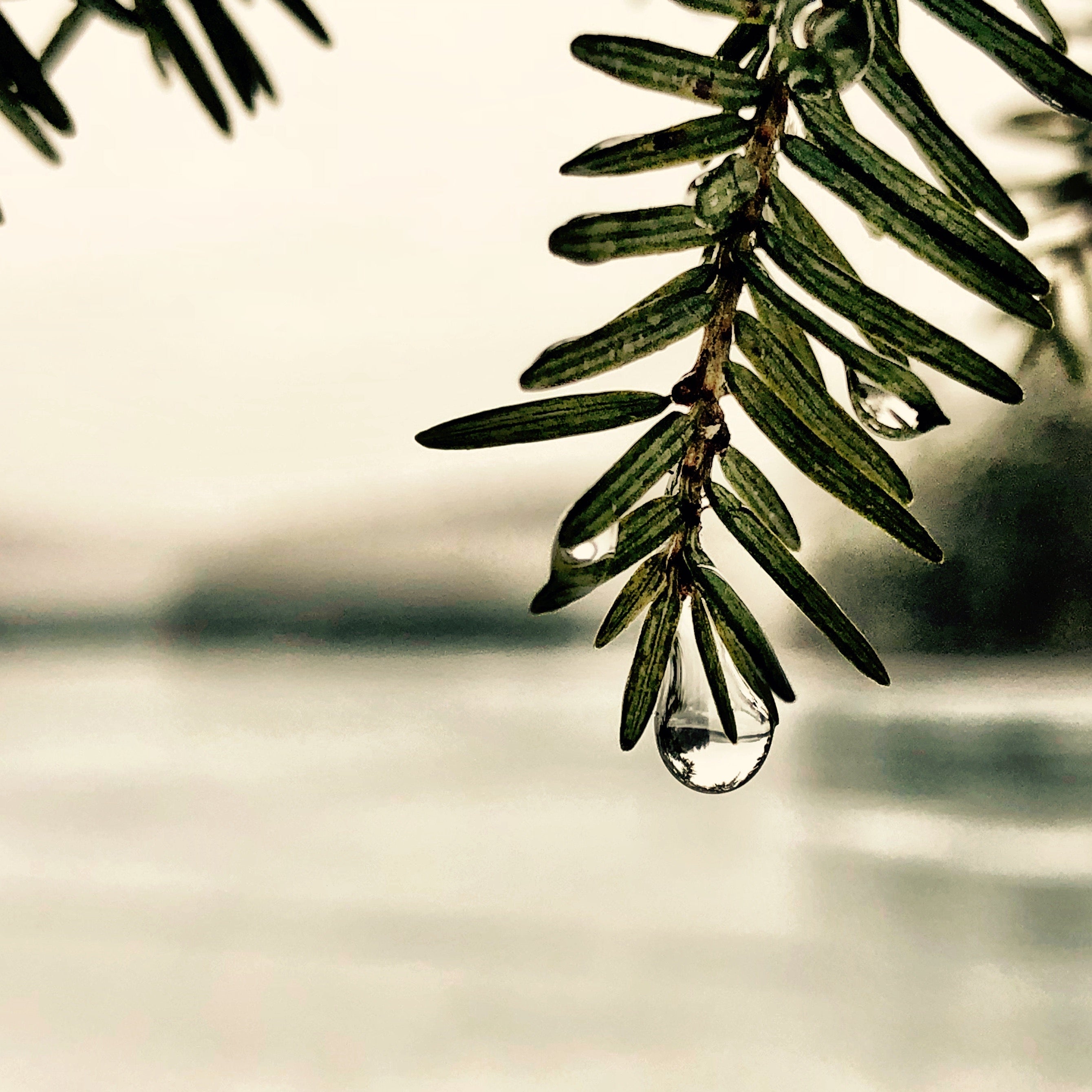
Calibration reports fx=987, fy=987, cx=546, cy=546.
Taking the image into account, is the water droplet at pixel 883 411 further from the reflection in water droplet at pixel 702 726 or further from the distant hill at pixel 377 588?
the distant hill at pixel 377 588

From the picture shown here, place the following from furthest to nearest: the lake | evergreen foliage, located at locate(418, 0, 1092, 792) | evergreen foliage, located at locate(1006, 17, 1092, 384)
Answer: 1. the lake
2. evergreen foliage, located at locate(1006, 17, 1092, 384)
3. evergreen foliage, located at locate(418, 0, 1092, 792)

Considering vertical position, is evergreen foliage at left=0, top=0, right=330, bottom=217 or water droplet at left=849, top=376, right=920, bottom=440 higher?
evergreen foliage at left=0, top=0, right=330, bottom=217

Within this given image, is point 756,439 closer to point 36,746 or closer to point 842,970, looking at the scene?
point 842,970

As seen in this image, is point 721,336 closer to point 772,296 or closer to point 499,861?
point 772,296

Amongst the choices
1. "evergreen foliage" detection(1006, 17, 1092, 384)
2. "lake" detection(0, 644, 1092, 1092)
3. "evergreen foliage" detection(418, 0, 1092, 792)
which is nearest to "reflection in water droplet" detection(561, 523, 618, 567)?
"evergreen foliage" detection(418, 0, 1092, 792)

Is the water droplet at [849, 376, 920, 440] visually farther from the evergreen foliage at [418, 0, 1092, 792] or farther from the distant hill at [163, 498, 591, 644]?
the distant hill at [163, 498, 591, 644]

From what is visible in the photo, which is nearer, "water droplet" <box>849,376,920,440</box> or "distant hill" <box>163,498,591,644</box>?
"water droplet" <box>849,376,920,440</box>
